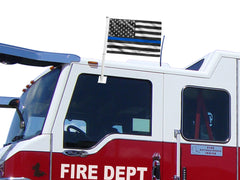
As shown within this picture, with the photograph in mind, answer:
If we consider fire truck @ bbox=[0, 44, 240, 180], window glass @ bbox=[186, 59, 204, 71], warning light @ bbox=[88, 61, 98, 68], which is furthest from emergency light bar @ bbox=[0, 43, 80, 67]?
window glass @ bbox=[186, 59, 204, 71]

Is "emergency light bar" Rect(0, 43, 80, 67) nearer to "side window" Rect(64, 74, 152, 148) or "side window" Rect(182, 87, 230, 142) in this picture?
"side window" Rect(64, 74, 152, 148)

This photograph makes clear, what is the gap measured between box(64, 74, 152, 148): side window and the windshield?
1.08ft

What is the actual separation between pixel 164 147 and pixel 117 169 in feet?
2.08

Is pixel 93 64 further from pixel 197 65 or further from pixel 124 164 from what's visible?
pixel 197 65

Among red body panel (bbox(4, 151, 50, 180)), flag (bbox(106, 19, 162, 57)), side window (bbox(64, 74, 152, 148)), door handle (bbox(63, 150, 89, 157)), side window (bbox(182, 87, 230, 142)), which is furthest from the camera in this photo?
flag (bbox(106, 19, 162, 57))

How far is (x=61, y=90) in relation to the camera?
602cm

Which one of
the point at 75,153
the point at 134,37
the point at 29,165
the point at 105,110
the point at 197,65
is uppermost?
the point at 134,37

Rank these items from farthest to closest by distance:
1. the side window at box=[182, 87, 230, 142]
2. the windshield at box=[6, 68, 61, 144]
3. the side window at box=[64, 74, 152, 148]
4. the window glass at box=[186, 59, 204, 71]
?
the window glass at box=[186, 59, 204, 71] → the side window at box=[182, 87, 230, 142] → the windshield at box=[6, 68, 61, 144] → the side window at box=[64, 74, 152, 148]

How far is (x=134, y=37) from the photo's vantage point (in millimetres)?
6613

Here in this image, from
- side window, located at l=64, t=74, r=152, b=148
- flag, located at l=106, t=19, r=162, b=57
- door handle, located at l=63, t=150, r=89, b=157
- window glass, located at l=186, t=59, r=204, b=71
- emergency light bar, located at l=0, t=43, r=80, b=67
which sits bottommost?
door handle, located at l=63, t=150, r=89, b=157

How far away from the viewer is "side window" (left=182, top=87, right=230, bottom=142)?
6.31 metres

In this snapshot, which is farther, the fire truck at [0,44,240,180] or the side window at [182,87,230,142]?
the side window at [182,87,230,142]

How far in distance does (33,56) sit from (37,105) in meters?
0.65

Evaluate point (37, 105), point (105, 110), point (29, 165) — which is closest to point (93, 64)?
point (105, 110)
